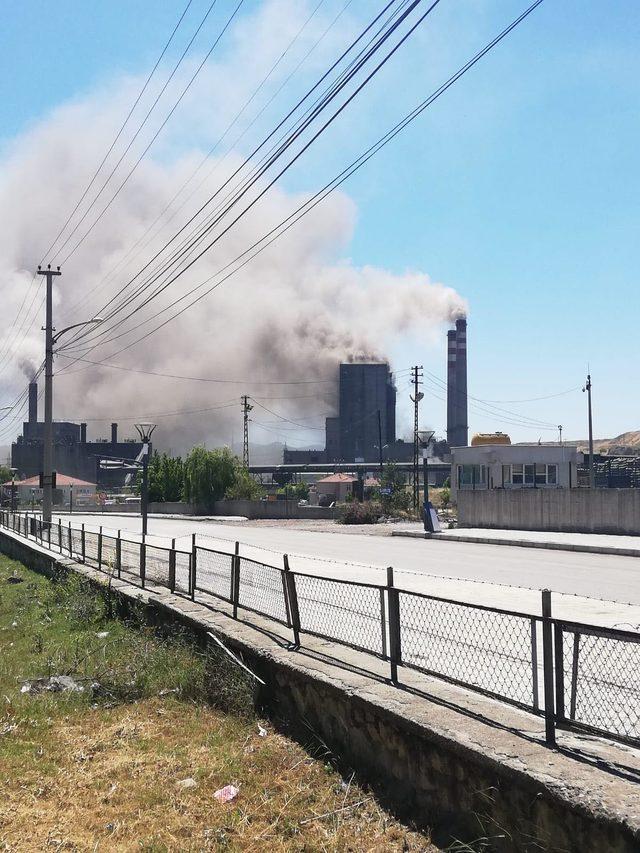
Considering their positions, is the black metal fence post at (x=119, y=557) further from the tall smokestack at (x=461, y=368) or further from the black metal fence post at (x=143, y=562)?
the tall smokestack at (x=461, y=368)

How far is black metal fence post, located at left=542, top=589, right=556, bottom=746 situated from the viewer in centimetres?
479

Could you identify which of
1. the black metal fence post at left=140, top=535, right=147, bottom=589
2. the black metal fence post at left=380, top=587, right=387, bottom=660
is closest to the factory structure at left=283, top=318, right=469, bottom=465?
the black metal fence post at left=140, top=535, right=147, bottom=589

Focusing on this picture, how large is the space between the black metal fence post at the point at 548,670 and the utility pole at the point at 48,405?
28419mm

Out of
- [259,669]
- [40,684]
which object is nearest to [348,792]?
[259,669]

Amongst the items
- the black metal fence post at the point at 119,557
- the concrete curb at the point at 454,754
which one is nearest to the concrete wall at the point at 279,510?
the black metal fence post at the point at 119,557

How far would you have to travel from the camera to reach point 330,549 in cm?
2744

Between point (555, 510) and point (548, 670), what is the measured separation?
25758 mm

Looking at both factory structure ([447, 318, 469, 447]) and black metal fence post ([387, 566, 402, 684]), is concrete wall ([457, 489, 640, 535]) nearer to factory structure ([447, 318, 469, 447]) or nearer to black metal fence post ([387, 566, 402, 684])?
black metal fence post ([387, 566, 402, 684])

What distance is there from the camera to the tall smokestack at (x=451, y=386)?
158 m

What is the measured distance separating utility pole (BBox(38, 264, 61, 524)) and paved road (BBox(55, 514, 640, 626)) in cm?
676

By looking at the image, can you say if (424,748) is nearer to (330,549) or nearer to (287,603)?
(287,603)

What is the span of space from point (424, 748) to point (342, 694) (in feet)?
3.58

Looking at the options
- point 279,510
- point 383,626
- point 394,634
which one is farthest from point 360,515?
point 394,634

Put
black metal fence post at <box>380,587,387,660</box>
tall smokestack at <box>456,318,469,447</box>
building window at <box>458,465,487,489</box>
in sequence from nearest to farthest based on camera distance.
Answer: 1. black metal fence post at <box>380,587,387,660</box>
2. building window at <box>458,465,487,489</box>
3. tall smokestack at <box>456,318,469,447</box>
